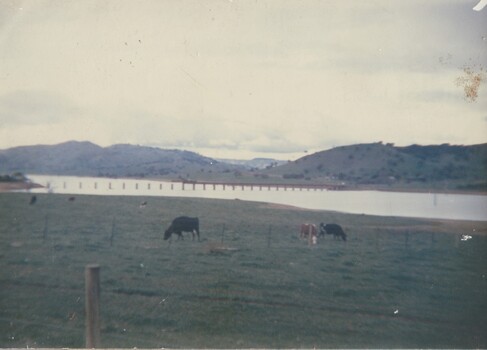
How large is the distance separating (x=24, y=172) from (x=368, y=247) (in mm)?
5207

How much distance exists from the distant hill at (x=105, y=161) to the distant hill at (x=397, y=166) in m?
1.27

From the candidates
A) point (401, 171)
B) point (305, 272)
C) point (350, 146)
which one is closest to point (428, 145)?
point (401, 171)

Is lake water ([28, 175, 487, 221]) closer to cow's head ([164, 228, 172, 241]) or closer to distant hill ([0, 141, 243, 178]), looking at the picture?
distant hill ([0, 141, 243, 178])

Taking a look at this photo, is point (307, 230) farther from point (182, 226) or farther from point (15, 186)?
point (15, 186)

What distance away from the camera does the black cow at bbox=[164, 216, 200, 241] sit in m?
7.90

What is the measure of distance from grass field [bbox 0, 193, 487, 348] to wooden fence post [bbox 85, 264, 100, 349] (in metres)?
1.29

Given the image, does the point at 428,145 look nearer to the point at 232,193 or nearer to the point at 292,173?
the point at 292,173

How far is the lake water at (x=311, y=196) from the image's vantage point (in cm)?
762

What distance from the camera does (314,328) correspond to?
705cm

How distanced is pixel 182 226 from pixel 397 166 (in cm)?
338

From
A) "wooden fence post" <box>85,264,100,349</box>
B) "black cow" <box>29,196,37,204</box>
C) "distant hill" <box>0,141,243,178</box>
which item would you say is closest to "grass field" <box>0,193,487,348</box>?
"black cow" <box>29,196,37,204</box>

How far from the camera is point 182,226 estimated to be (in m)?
7.98

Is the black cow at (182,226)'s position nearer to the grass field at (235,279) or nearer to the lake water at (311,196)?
the grass field at (235,279)

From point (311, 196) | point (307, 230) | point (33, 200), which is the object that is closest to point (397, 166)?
point (311, 196)
